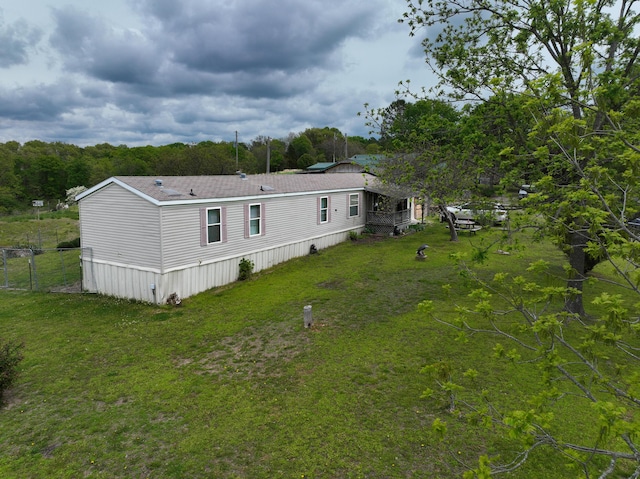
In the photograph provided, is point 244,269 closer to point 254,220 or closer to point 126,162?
point 254,220

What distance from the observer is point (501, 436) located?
572cm

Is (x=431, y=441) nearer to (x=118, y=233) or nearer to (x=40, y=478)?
(x=40, y=478)

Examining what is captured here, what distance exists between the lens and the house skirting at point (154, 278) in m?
11.8

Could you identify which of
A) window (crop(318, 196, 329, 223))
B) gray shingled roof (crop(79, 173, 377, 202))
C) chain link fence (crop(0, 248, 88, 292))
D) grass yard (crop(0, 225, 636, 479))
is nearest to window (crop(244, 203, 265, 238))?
gray shingled roof (crop(79, 173, 377, 202))

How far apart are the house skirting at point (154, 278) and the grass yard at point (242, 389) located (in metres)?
0.50

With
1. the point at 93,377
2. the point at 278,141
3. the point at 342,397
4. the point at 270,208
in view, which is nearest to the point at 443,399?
the point at 342,397

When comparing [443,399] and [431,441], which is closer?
[431,441]

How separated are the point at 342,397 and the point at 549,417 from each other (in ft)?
15.0

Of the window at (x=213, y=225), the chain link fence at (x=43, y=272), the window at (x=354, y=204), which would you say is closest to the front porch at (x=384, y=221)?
the window at (x=354, y=204)

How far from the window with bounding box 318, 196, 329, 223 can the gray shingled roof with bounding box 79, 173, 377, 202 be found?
0.57 m

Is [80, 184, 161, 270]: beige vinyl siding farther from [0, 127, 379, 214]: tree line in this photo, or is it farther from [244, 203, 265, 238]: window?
[0, 127, 379, 214]: tree line

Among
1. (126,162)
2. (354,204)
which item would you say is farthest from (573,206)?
(126,162)

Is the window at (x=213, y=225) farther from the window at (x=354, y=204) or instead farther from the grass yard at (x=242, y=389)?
the window at (x=354, y=204)

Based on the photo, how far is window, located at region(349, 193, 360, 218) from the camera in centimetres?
2233
